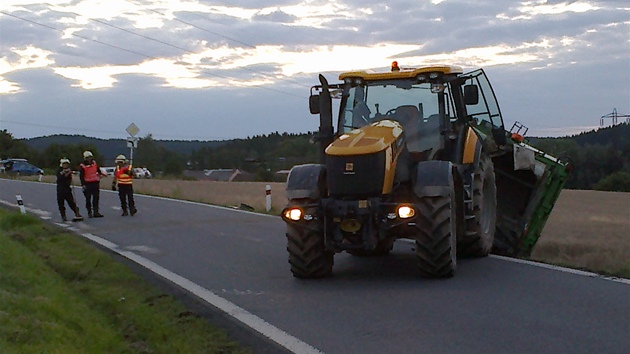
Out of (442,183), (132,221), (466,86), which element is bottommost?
(132,221)

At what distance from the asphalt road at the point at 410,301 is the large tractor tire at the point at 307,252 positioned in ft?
0.56

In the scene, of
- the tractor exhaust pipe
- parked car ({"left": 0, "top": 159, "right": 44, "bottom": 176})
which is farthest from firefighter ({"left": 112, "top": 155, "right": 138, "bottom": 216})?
parked car ({"left": 0, "top": 159, "right": 44, "bottom": 176})

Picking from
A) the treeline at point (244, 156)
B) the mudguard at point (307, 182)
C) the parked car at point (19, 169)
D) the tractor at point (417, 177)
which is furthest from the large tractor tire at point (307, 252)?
the parked car at point (19, 169)

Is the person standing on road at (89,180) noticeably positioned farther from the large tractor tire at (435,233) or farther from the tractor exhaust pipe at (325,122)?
the large tractor tire at (435,233)

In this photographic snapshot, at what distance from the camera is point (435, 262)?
9.62 meters

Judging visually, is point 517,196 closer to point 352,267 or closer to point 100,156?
point 352,267

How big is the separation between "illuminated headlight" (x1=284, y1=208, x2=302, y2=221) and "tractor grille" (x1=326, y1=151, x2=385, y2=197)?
0.55 m

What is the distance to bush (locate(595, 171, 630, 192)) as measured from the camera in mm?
57381

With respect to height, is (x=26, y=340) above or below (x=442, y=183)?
below

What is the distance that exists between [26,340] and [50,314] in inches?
44.9

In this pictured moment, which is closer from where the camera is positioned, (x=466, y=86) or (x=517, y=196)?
(x=466, y=86)

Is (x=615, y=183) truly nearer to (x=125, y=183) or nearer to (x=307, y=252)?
(x=125, y=183)

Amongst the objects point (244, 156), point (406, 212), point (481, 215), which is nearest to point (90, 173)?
point (481, 215)

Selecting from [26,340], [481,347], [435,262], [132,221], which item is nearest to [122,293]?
[26,340]
